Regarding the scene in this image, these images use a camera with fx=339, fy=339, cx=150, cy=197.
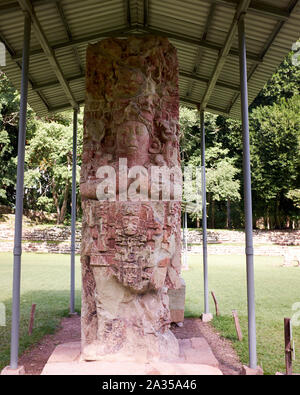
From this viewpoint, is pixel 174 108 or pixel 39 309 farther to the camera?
pixel 39 309

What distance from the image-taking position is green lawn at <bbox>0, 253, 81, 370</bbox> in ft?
22.1

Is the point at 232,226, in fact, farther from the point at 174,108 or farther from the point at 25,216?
the point at 174,108

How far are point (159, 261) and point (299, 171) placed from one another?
81.5 ft

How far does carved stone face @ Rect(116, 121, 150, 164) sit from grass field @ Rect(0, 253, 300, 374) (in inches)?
147

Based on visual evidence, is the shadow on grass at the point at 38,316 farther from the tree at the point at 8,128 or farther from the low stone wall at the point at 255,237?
the tree at the point at 8,128

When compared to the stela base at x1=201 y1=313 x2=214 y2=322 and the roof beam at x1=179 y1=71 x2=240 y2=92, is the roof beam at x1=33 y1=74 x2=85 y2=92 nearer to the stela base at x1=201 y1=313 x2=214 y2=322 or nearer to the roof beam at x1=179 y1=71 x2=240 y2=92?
the roof beam at x1=179 y1=71 x2=240 y2=92

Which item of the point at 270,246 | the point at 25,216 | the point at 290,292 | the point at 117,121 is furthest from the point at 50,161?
the point at 117,121

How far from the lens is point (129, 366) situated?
4.43 metres

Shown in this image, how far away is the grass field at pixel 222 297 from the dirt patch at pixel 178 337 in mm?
174

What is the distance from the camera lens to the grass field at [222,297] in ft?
20.5

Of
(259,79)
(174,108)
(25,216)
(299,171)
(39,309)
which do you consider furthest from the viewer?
(25,216)

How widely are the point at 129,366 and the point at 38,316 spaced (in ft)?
15.3

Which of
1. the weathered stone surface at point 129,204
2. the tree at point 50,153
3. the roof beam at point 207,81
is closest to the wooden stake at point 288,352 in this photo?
the weathered stone surface at point 129,204

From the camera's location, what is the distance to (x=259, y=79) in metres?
6.69
